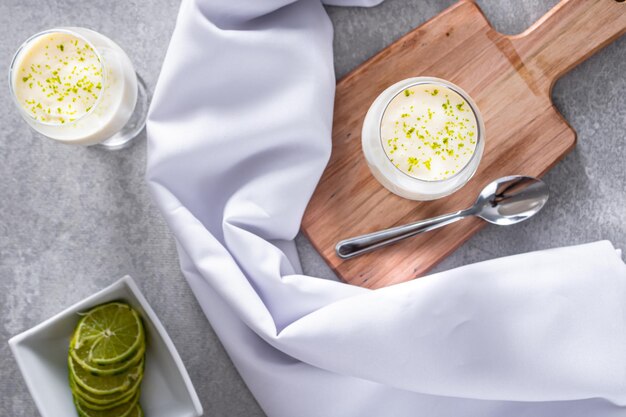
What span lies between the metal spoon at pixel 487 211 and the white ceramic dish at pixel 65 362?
315mm

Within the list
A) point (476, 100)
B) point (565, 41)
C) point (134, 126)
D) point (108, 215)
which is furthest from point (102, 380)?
point (565, 41)

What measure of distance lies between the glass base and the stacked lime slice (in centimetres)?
28

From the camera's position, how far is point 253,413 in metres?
1.14

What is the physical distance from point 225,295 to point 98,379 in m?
0.24

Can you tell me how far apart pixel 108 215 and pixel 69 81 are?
242 mm

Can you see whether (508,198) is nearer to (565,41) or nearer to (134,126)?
(565,41)

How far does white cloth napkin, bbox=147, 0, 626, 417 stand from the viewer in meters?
1.03

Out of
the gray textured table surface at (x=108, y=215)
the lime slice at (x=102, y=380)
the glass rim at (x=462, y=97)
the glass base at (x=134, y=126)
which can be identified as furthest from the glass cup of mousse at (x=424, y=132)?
the lime slice at (x=102, y=380)

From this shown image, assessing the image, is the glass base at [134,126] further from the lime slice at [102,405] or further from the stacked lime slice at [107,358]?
the lime slice at [102,405]

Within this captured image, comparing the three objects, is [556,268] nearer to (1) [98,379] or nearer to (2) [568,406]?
(2) [568,406]

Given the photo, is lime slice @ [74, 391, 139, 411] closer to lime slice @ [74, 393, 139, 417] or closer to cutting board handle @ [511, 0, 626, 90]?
lime slice @ [74, 393, 139, 417]

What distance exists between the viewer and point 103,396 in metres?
1.02

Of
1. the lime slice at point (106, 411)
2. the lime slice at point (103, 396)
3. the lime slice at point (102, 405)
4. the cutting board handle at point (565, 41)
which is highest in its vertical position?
the cutting board handle at point (565, 41)

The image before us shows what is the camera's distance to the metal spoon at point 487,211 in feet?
3.48
